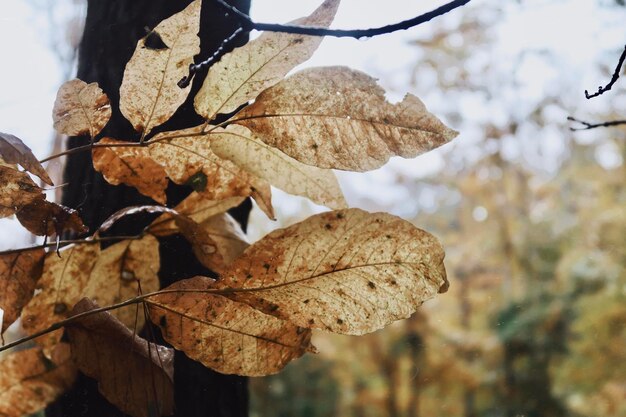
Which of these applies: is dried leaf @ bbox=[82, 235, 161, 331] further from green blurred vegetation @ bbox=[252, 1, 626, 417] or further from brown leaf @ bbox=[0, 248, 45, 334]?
green blurred vegetation @ bbox=[252, 1, 626, 417]

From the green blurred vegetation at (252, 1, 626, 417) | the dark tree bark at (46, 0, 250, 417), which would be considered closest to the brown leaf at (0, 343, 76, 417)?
the dark tree bark at (46, 0, 250, 417)

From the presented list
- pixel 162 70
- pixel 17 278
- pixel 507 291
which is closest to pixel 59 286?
pixel 17 278

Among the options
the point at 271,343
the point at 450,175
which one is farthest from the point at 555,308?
the point at 271,343

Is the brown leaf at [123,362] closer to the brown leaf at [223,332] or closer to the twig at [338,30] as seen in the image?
the brown leaf at [223,332]

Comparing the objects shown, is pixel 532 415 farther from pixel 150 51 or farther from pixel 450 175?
pixel 150 51

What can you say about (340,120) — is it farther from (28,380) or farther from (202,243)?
(28,380)
